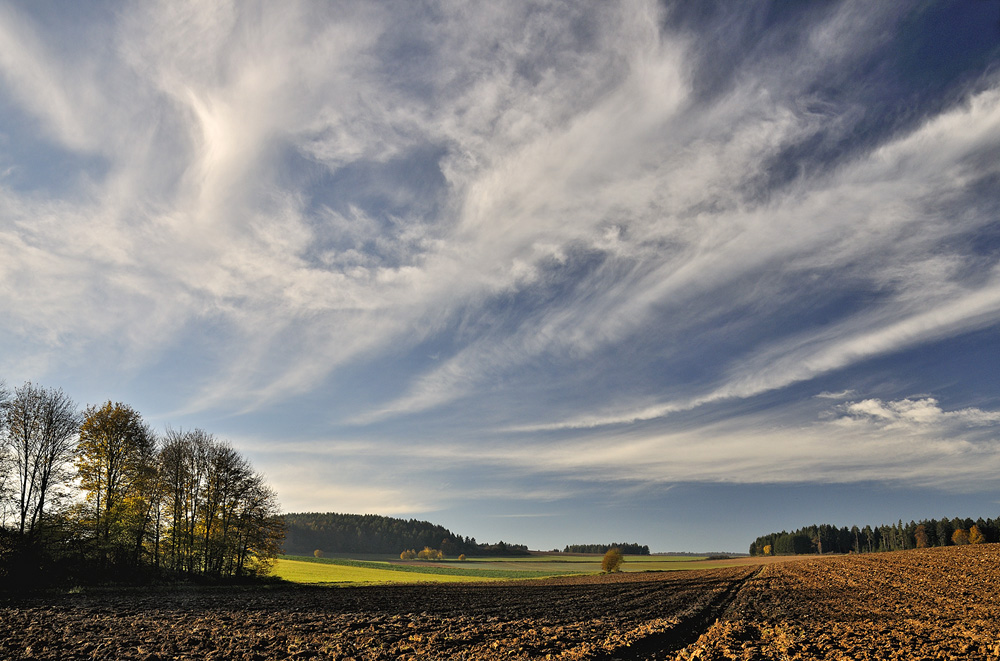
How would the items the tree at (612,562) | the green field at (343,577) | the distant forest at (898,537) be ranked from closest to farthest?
the green field at (343,577) → the tree at (612,562) → the distant forest at (898,537)

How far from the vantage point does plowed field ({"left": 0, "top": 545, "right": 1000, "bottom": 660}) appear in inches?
590

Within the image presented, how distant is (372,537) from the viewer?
167250mm

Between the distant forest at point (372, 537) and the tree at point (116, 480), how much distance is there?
4536 inches

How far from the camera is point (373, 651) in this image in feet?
49.0

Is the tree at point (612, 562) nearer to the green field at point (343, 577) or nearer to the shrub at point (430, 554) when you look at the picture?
the green field at point (343, 577)

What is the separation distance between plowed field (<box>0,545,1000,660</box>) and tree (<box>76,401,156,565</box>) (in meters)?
8.08

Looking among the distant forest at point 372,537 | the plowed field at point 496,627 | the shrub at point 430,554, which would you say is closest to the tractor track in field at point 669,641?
the plowed field at point 496,627

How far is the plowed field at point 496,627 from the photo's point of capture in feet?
49.2

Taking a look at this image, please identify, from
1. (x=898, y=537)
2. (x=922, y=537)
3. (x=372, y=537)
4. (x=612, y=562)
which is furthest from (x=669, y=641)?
(x=898, y=537)

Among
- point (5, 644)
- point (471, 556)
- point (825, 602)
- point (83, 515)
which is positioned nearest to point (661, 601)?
point (825, 602)

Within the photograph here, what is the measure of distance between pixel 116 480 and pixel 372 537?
138m

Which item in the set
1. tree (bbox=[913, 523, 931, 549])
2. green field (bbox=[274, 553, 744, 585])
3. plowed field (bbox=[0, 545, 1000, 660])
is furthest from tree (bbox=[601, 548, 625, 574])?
tree (bbox=[913, 523, 931, 549])

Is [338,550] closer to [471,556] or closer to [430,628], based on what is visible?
[471,556]

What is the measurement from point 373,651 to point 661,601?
24666 mm
